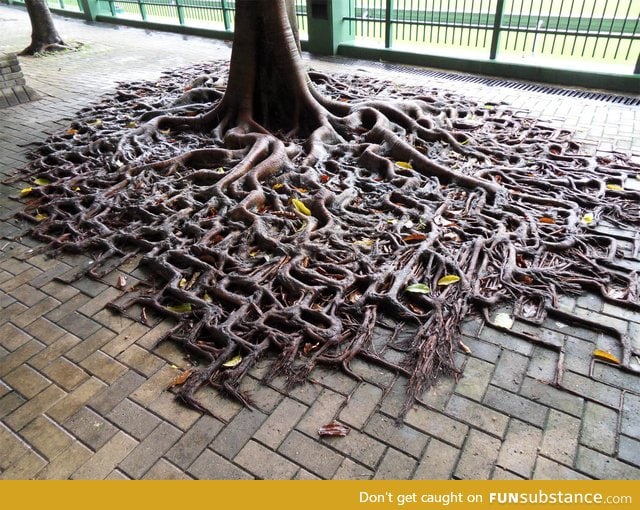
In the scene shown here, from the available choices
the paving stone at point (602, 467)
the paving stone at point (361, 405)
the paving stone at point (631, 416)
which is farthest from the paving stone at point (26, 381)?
the paving stone at point (631, 416)

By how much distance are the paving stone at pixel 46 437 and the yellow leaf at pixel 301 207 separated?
96.9 inches

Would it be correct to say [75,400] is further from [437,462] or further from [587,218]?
[587,218]

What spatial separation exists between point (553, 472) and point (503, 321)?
105 centimetres

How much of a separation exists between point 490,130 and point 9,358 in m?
5.40

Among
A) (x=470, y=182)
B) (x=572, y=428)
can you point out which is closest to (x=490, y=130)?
(x=470, y=182)

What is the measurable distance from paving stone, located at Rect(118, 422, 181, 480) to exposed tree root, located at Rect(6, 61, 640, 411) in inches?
8.9

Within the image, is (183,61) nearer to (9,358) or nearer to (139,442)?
(9,358)

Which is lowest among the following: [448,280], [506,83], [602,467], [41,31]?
[602,467]

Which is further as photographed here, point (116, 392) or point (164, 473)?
point (116, 392)

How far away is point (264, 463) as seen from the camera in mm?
2283

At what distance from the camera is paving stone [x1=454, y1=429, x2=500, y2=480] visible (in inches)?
86.7

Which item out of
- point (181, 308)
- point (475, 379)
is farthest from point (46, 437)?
point (475, 379)

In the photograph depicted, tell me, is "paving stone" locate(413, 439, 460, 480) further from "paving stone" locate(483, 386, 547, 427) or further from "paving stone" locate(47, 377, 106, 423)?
"paving stone" locate(47, 377, 106, 423)

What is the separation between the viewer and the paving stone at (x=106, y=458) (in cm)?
226
